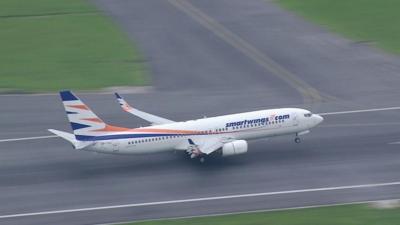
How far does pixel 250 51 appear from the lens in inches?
3752

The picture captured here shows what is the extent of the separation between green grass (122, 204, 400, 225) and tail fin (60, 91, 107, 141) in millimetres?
9597

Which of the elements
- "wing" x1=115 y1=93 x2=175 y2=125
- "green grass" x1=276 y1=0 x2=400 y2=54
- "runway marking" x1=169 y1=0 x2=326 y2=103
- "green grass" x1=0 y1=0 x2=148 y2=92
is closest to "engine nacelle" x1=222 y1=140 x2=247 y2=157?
"wing" x1=115 y1=93 x2=175 y2=125

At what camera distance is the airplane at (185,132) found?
67375 mm

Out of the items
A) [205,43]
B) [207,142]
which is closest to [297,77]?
[205,43]

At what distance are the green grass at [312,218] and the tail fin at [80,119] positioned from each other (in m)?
9.60

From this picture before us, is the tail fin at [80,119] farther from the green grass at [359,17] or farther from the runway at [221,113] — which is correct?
the green grass at [359,17]

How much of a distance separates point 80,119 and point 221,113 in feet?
56.1

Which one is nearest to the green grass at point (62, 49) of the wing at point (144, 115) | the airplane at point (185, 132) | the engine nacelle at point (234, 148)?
the wing at point (144, 115)

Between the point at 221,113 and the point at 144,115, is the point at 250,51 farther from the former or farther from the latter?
the point at 144,115

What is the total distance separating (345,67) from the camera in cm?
9106

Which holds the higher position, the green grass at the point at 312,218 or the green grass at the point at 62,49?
the green grass at the point at 62,49

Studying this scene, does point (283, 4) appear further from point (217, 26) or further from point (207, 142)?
point (207, 142)

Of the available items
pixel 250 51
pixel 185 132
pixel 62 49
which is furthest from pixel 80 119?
pixel 250 51

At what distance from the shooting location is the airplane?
67.4 m
